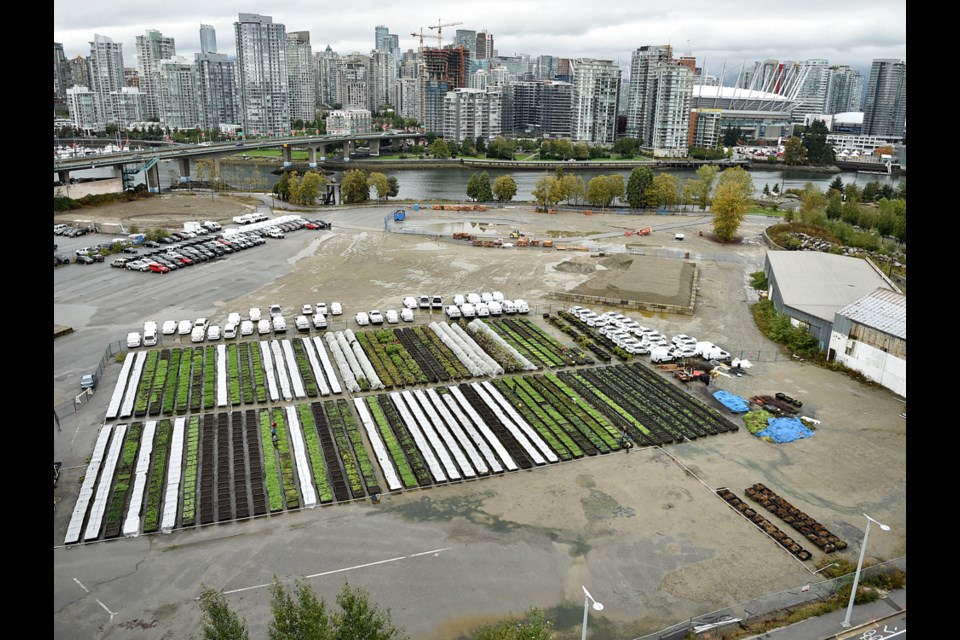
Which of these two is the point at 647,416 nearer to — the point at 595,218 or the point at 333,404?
the point at 333,404

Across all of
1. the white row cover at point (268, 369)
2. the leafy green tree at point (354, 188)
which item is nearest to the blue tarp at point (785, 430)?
the white row cover at point (268, 369)

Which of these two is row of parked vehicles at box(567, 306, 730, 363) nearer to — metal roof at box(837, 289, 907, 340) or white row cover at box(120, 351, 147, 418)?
metal roof at box(837, 289, 907, 340)

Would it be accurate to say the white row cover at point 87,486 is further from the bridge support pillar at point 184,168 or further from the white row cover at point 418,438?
the bridge support pillar at point 184,168

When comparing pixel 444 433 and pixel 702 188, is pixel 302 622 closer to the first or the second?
pixel 444 433

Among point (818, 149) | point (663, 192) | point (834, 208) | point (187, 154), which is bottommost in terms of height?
point (834, 208)

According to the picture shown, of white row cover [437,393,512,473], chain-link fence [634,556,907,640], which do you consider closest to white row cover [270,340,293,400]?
white row cover [437,393,512,473]

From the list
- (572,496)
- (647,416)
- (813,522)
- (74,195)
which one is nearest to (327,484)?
(572,496)

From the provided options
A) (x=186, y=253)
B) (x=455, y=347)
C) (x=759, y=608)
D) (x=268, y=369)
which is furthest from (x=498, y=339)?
(x=186, y=253)
